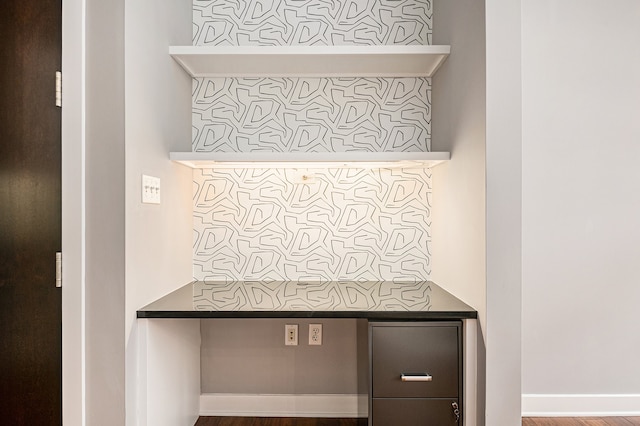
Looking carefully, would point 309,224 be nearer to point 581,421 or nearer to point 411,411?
point 411,411

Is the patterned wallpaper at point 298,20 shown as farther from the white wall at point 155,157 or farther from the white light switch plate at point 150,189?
the white light switch plate at point 150,189

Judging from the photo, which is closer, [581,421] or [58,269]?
[58,269]

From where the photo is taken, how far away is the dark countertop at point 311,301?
5.69ft

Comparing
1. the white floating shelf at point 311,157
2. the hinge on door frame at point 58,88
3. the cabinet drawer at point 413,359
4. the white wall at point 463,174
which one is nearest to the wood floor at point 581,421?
the white wall at point 463,174

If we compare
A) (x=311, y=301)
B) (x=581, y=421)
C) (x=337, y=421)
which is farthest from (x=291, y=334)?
(x=581, y=421)

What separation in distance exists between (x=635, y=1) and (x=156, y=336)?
2.87m

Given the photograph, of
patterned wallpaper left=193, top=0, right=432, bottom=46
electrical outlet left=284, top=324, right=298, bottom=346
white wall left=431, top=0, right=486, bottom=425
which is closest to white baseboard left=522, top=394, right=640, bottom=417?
white wall left=431, top=0, right=486, bottom=425

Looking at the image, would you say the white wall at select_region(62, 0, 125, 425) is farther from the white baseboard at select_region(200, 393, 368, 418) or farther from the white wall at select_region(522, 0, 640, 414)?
the white wall at select_region(522, 0, 640, 414)

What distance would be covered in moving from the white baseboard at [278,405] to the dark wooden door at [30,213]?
1.01 metres

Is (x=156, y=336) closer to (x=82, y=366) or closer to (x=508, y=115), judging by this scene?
(x=82, y=366)

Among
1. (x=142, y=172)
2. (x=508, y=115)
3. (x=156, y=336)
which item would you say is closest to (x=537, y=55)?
(x=508, y=115)

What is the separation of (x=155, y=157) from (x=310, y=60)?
0.84 meters

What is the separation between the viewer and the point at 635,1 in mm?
2500

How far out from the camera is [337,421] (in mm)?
2439
